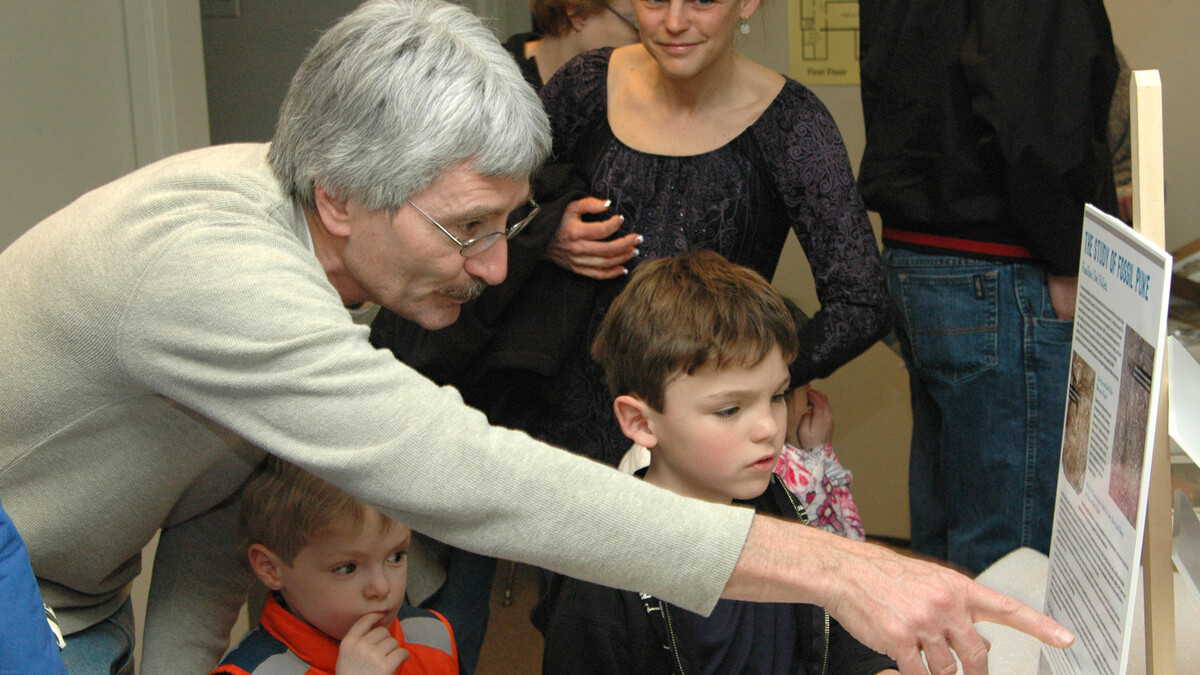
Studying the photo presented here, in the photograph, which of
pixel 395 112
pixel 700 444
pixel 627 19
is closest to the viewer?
pixel 395 112

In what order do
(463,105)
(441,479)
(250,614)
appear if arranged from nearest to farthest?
(441,479), (463,105), (250,614)

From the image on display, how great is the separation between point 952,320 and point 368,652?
4.25ft

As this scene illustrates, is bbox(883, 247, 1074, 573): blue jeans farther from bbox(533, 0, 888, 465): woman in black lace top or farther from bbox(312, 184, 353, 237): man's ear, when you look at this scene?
bbox(312, 184, 353, 237): man's ear

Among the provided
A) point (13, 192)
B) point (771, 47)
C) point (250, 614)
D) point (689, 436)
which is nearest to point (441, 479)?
point (689, 436)

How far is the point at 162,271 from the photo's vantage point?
107 cm

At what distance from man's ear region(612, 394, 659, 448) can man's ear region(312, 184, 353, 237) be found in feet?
1.60

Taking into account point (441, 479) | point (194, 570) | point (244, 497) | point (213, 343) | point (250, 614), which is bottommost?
point (250, 614)

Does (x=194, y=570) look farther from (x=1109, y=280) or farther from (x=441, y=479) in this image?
(x=1109, y=280)

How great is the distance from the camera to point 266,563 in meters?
1.57

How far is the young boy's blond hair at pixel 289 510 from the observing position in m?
1.52

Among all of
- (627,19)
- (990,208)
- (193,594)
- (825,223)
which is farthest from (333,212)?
(990,208)

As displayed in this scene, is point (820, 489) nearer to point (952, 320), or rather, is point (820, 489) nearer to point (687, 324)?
point (952, 320)

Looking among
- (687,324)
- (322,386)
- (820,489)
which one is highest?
(322,386)

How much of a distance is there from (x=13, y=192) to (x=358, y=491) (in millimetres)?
1578
